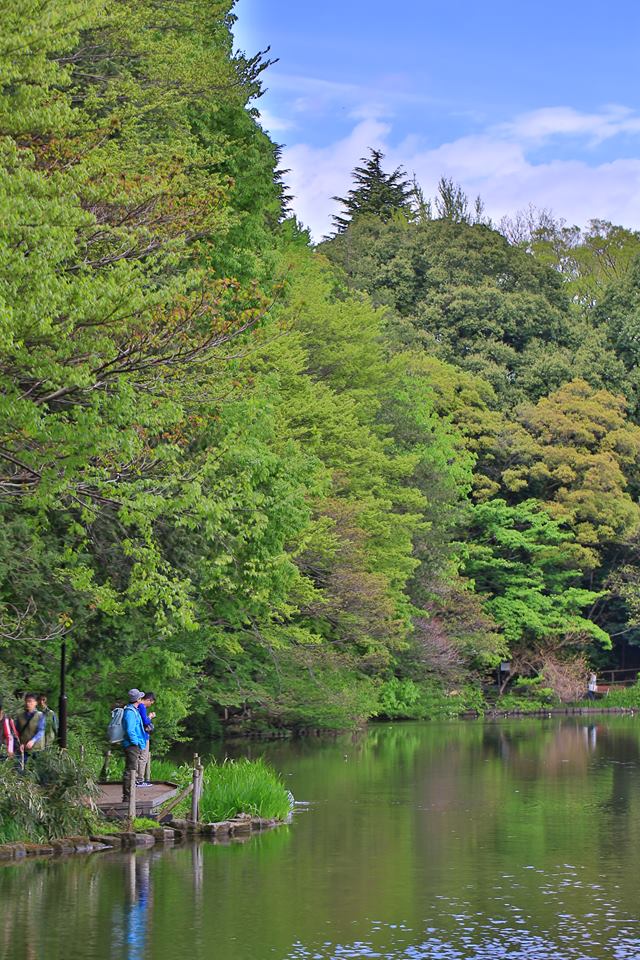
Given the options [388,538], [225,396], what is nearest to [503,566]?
[388,538]

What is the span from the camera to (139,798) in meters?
20.6

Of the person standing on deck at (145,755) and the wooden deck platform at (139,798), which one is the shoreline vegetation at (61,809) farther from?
the person standing on deck at (145,755)

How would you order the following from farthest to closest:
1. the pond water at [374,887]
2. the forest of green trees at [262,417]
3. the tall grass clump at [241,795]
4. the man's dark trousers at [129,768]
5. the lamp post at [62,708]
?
the lamp post at [62,708]
the tall grass clump at [241,795]
the man's dark trousers at [129,768]
the forest of green trees at [262,417]
the pond water at [374,887]

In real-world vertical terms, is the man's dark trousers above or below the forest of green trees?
below

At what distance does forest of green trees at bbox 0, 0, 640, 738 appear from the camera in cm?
1781

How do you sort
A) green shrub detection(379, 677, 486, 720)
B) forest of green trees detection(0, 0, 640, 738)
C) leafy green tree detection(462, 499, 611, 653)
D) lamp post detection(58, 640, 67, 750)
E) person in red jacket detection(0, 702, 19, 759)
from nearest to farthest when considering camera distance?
forest of green trees detection(0, 0, 640, 738) → person in red jacket detection(0, 702, 19, 759) → lamp post detection(58, 640, 67, 750) → green shrub detection(379, 677, 486, 720) → leafy green tree detection(462, 499, 611, 653)

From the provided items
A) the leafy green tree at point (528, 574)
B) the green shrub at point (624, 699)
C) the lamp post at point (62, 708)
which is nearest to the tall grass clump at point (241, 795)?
the lamp post at point (62, 708)

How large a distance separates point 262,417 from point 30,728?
34.1 ft

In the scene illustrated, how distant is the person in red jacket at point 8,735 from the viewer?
18.9 metres

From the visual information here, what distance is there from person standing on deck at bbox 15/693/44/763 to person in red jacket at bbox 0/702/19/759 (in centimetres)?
12

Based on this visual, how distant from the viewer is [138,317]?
18812 millimetres

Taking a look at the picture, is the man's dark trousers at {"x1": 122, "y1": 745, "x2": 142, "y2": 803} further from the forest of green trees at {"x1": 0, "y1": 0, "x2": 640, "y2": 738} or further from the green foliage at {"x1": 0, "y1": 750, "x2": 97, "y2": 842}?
the forest of green trees at {"x1": 0, "y1": 0, "x2": 640, "y2": 738}

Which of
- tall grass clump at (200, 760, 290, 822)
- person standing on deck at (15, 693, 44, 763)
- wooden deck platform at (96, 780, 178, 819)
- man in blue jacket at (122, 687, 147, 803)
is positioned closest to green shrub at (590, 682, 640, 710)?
tall grass clump at (200, 760, 290, 822)

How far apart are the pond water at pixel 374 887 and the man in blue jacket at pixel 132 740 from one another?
1151 mm
